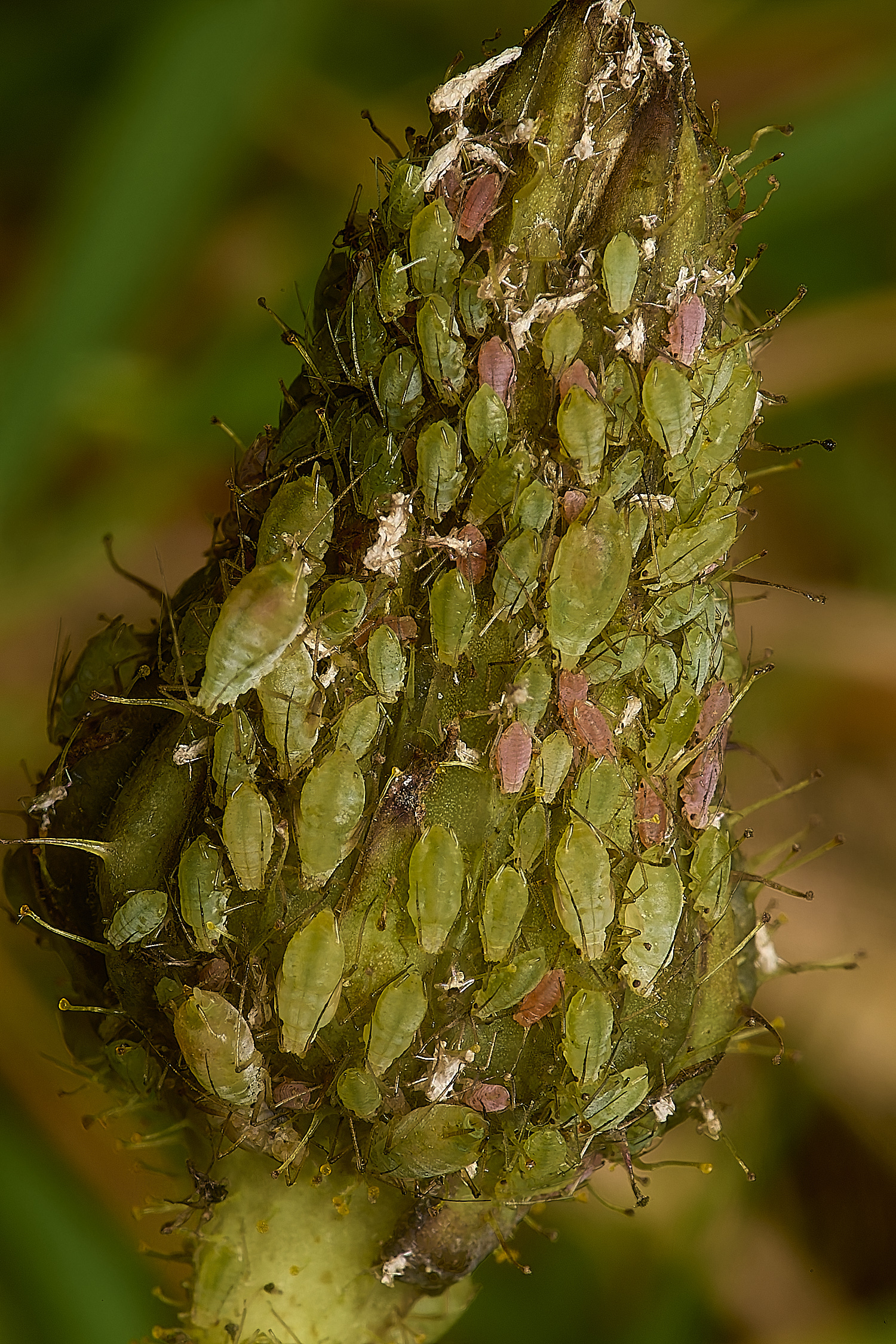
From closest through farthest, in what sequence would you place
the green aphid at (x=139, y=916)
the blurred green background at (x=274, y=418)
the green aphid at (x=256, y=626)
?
the green aphid at (x=256, y=626), the green aphid at (x=139, y=916), the blurred green background at (x=274, y=418)

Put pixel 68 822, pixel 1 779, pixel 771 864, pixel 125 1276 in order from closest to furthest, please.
A: pixel 68 822, pixel 125 1276, pixel 1 779, pixel 771 864

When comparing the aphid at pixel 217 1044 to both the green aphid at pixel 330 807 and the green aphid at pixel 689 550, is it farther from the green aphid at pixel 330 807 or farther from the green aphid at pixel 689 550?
the green aphid at pixel 689 550

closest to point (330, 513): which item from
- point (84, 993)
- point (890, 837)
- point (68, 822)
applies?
point (68, 822)

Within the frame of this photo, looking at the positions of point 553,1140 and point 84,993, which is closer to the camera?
point 553,1140

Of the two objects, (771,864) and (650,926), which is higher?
(650,926)

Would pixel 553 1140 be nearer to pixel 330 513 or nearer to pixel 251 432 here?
pixel 330 513

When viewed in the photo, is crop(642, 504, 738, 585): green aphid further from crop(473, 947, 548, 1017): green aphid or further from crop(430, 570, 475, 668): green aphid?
crop(473, 947, 548, 1017): green aphid

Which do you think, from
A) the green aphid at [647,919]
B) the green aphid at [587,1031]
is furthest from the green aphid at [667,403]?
the green aphid at [587,1031]
